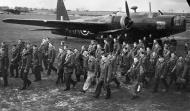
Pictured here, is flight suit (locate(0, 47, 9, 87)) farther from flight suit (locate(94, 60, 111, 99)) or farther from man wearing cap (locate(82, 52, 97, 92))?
flight suit (locate(94, 60, 111, 99))

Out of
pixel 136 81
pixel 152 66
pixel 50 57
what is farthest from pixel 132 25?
pixel 136 81

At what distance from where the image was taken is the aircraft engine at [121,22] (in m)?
19.2

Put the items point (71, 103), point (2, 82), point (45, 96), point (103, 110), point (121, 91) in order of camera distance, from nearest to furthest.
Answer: point (103, 110) < point (71, 103) < point (45, 96) < point (121, 91) < point (2, 82)

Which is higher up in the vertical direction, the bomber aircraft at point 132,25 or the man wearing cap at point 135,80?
the bomber aircraft at point 132,25

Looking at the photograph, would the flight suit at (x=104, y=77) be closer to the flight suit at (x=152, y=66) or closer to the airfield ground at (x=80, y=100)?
the airfield ground at (x=80, y=100)

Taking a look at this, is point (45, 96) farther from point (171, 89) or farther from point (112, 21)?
point (112, 21)

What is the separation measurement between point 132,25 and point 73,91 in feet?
33.2

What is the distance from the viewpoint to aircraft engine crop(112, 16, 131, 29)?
757 inches

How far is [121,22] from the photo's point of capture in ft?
63.7

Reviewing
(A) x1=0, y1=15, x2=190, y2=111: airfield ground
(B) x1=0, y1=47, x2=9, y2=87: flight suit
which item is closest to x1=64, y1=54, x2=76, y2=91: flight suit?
(A) x1=0, y1=15, x2=190, y2=111: airfield ground

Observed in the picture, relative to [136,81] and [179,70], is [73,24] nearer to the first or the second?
[179,70]

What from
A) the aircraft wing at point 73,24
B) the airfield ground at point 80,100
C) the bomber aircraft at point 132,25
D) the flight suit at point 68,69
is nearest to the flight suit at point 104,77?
the airfield ground at point 80,100

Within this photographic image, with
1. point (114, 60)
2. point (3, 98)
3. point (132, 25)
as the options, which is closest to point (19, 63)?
point (3, 98)

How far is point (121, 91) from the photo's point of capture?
1034 centimetres
